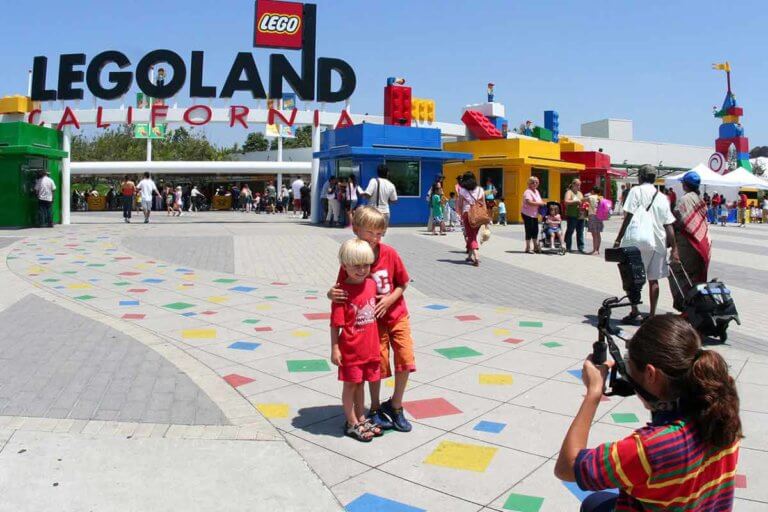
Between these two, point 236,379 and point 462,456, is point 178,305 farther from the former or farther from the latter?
point 462,456

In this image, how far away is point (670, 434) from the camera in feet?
5.93

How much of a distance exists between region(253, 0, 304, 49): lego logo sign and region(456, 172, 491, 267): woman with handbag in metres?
17.8

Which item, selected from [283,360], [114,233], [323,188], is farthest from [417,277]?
[323,188]

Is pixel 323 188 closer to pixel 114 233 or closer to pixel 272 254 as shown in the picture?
pixel 114 233

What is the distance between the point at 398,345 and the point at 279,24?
25707 millimetres

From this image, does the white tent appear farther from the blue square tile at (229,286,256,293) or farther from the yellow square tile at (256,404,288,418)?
the yellow square tile at (256,404,288,418)

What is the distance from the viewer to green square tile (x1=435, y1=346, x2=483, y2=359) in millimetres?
5738

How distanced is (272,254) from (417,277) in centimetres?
367

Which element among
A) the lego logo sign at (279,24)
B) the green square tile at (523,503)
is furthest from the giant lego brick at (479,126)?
the green square tile at (523,503)

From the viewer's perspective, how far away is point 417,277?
34.1 ft

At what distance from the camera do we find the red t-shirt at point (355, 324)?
11.9 ft

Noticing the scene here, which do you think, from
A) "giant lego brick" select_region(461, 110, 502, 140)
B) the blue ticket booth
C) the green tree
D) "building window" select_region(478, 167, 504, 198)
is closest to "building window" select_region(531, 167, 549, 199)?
"building window" select_region(478, 167, 504, 198)

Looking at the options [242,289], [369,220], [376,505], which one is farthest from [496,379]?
[242,289]

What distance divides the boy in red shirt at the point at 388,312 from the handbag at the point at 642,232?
379 cm
